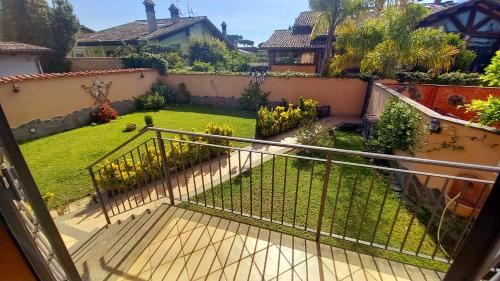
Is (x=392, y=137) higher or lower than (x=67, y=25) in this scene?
lower

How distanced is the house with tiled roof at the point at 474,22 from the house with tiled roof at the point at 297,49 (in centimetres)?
657

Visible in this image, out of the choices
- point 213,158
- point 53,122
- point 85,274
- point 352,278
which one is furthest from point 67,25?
point 352,278

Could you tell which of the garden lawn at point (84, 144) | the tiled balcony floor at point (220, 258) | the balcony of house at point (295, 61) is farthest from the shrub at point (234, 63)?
the tiled balcony floor at point (220, 258)

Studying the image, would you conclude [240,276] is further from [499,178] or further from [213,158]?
[213,158]

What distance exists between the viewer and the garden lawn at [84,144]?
5.21m

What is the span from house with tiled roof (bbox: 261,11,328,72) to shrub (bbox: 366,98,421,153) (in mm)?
11864

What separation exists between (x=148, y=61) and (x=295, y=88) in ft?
28.1

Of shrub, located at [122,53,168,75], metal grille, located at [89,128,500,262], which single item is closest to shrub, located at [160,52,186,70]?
shrub, located at [122,53,168,75]

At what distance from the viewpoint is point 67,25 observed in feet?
51.2

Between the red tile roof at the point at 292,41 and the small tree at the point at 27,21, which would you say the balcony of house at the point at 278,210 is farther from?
the small tree at the point at 27,21

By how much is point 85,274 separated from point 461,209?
5.35m

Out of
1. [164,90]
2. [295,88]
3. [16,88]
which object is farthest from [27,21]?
[295,88]

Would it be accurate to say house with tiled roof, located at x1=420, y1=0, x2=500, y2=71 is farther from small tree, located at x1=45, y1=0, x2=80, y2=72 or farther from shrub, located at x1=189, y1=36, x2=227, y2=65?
small tree, located at x1=45, y1=0, x2=80, y2=72

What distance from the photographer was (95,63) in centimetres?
1489
